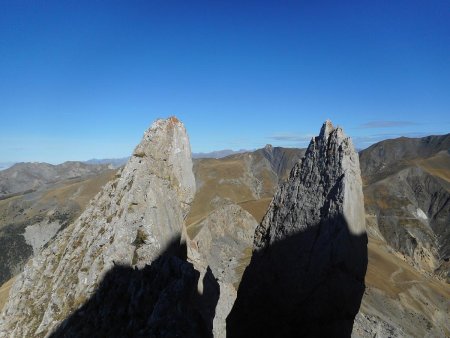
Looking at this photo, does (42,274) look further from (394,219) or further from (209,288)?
(394,219)

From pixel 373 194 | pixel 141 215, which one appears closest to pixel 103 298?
pixel 141 215

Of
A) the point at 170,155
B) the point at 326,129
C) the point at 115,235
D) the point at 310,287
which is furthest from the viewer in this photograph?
the point at 170,155

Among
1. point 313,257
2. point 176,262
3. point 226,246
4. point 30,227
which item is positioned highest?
point 313,257

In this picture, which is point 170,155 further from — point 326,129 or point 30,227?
point 30,227

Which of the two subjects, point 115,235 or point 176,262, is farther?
point 115,235

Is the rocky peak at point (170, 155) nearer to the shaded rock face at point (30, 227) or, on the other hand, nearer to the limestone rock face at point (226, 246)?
the limestone rock face at point (226, 246)

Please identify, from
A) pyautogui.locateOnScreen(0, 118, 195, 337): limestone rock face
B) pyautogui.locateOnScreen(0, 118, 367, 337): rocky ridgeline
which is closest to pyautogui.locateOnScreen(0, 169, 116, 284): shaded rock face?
pyautogui.locateOnScreen(0, 118, 195, 337): limestone rock face

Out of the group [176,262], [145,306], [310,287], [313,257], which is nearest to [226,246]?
[145,306]

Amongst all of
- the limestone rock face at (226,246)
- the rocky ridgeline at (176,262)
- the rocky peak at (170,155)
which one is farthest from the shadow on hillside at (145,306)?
the limestone rock face at (226,246)
